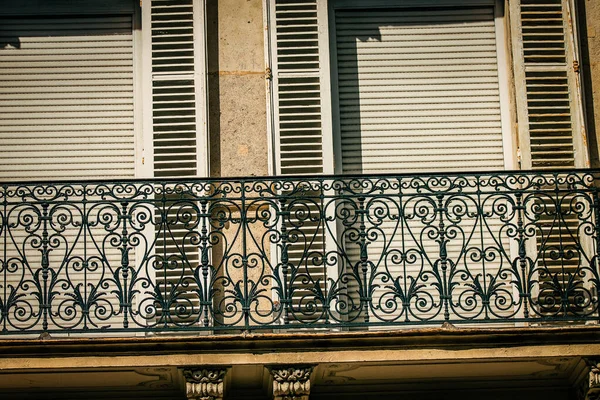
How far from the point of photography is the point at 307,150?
1160cm

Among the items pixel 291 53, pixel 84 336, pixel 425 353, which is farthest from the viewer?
pixel 291 53

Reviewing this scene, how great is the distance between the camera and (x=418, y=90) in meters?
12.0

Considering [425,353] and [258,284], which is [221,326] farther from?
[425,353]

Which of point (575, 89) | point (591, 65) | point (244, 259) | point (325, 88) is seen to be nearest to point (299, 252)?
point (244, 259)

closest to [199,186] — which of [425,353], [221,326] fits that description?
[221,326]

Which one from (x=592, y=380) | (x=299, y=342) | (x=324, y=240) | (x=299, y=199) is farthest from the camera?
(x=324, y=240)

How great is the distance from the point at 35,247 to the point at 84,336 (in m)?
0.81

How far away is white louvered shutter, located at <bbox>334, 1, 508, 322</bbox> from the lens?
38.7 feet

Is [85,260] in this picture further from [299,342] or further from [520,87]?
[520,87]

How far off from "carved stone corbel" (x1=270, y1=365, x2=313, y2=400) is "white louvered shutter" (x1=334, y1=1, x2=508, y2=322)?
153 cm

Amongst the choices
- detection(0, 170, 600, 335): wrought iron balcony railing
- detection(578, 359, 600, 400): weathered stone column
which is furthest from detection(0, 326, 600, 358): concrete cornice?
detection(578, 359, 600, 400): weathered stone column

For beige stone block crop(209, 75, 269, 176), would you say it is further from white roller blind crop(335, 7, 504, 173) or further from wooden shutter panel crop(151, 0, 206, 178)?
white roller blind crop(335, 7, 504, 173)

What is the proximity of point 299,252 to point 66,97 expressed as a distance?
2.44 m

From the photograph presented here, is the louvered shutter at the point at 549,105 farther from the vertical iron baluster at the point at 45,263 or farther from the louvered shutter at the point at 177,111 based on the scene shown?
the vertical iron baluster at the point at 45,263
